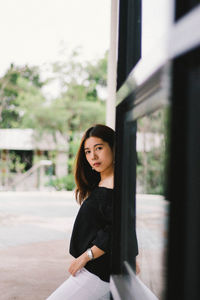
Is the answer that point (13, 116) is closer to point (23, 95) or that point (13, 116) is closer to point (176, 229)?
point (23, 95)

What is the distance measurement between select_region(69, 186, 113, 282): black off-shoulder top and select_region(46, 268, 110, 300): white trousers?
0.02 m

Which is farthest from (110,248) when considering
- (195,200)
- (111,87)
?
(111,87)

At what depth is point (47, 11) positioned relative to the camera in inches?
486

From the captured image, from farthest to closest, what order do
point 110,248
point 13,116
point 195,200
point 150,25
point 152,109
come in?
point 13,116 < point 110,248 < point 150,25 < point 152,109 < point 195,200

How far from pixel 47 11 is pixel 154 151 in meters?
12.3

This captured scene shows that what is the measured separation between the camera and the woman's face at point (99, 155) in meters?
1.45

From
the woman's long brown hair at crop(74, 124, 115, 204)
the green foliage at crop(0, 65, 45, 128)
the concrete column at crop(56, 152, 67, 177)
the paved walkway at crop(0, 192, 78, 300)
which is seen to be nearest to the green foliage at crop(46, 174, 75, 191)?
the concrete column at crop(56, 152, 67, 177)

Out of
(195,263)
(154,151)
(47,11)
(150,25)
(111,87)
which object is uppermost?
(47,11)

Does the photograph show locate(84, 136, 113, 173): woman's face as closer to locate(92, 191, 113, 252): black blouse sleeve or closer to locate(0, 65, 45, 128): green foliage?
locate(92, 191, 113, 252): black blouse sleeve

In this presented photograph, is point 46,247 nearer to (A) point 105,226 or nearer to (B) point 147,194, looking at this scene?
(A) point 105,226

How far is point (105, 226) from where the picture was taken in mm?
1353

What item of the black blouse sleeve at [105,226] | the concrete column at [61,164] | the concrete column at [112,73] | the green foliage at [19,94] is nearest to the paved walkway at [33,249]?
the black blouse sleeve at [105,226]

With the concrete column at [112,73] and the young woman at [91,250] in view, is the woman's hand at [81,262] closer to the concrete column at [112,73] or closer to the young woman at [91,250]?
the young woman at [91,250]

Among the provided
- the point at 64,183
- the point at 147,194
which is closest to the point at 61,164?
the point at 64,183
